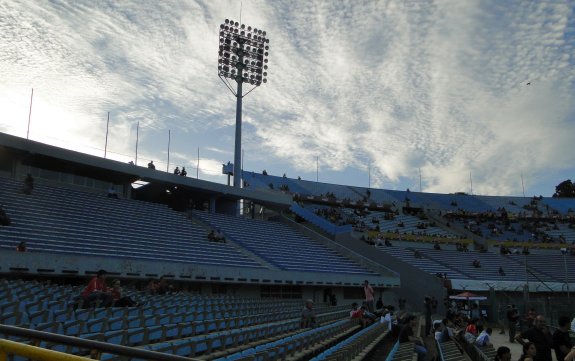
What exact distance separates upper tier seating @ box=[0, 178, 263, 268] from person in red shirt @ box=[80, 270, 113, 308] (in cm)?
795

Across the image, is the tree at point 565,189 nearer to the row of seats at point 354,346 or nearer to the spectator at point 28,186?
the row of seats at point 354,346

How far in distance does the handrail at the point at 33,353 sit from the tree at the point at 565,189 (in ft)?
255

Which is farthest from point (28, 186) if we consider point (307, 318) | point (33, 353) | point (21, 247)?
point (33, 353)

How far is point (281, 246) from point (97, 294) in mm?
20164

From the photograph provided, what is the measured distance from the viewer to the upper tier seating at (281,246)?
2654 centimetres

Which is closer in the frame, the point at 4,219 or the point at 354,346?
the point at 354,346

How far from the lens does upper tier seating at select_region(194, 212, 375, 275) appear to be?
1045 inches

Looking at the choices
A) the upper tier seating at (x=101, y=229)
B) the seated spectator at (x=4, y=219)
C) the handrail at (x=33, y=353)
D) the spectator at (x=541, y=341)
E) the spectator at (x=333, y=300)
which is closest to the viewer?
the handrail at (x=33, y=353)

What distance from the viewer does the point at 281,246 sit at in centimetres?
2888

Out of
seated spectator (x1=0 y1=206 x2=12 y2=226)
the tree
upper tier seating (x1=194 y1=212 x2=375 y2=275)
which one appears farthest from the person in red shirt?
the tree

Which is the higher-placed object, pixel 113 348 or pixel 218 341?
pixel 113 348

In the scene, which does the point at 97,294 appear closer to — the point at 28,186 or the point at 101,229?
the point at 101,229

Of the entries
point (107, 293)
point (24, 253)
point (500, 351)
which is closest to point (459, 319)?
point (500, 351)

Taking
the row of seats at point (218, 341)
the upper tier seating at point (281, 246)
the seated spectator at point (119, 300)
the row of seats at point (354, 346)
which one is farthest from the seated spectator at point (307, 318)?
the upper tier seating at point (281, 246)
